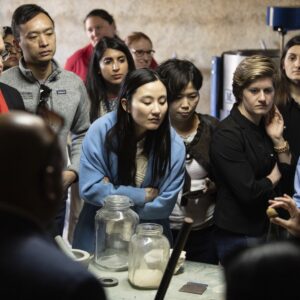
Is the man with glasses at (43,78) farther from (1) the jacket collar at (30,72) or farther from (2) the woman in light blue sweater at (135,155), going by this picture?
(2) the woman in light blue sweater at (135,155)

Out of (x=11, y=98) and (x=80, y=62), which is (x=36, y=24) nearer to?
(x=11, y=98)

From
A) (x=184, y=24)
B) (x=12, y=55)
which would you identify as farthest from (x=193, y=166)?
(x=184, y=24)

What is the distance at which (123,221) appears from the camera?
97.1 inches

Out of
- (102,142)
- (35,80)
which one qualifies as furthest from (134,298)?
(35,80)

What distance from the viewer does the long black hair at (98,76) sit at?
3469 mm

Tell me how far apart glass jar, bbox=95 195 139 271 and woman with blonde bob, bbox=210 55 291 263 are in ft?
1.62

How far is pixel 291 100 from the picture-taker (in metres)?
3.13

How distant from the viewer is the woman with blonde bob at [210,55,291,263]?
275 cm

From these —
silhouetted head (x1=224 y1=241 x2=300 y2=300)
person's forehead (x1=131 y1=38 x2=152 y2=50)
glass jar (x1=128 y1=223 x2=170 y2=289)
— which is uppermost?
person's forehead (x1=131 y1=38 x2=152 y2=50)

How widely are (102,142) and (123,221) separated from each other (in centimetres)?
43

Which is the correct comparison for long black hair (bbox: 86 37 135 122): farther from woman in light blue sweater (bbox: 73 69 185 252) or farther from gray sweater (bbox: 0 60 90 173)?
woman in light blue sweater (bbox: 73 69 185 252)

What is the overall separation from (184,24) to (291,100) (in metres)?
2.80

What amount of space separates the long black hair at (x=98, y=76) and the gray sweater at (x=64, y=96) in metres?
0.15

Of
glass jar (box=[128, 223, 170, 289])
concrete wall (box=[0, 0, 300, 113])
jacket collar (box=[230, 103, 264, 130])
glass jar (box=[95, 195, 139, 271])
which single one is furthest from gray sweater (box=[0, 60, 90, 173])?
concrete wall (box=[0, 0, 300, 113])
